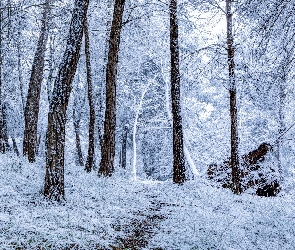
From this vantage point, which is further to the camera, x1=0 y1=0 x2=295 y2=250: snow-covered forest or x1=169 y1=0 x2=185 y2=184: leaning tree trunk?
x1=169 y1=0 x2=185 y2=184: leaning tree trunk

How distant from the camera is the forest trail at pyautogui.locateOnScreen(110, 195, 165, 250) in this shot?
5582 millimetres

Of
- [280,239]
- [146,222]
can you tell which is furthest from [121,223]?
[280,239]

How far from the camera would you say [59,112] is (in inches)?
289

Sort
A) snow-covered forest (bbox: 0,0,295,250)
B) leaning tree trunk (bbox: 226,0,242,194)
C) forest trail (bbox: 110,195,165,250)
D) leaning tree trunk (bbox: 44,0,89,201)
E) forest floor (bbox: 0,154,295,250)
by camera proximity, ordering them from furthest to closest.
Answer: leaning tree trunk (bbox: 226,0,242,194) → leaning tree trunk (bbox: 44,0,89,201) → snow-covered forest (bbox: 0,0,295,250) → forest trail (bbox: 110,195,165,250) → forest floor (bbox: 0,154,295,250)

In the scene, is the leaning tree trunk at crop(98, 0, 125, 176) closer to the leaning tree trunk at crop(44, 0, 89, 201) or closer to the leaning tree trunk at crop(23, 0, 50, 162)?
the leaning tree trunk at crop(23, 0, 50, 162)

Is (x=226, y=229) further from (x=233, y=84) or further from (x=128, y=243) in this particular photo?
(x=233, y=84)

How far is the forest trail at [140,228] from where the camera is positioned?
5.58 metres

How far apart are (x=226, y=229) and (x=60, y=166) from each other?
374cm

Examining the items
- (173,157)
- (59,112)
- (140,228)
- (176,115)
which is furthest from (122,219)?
(176,115)

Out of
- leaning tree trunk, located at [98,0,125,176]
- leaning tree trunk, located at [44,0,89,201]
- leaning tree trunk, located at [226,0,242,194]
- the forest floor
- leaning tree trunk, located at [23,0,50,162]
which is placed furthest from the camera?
leaning tree trunk, located at [23,0,50,162]

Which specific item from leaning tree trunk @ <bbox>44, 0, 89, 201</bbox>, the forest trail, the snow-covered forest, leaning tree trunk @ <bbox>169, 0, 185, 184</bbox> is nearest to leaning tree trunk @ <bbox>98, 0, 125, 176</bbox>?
the snow-covered forest

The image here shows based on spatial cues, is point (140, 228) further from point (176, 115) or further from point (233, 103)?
point (233, 103)

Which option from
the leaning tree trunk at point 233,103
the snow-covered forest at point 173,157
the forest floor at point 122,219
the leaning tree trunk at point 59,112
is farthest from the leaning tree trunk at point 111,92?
the leaning tree trunk at point 59,112

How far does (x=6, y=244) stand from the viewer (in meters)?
4.46
